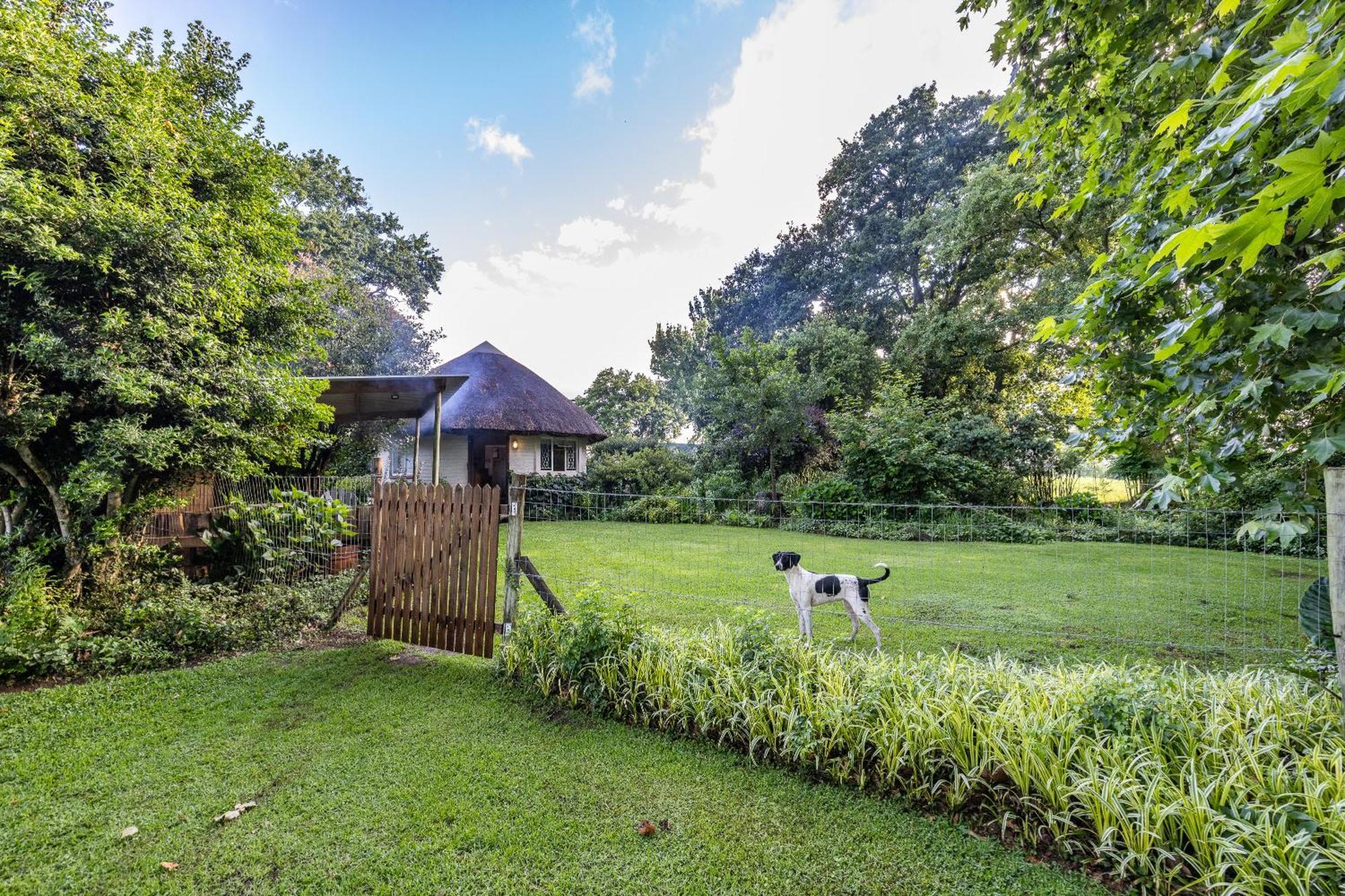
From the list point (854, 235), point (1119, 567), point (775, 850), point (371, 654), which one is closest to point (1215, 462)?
point (775, 850)

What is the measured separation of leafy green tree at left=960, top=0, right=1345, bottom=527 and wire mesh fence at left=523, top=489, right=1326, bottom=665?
708mm

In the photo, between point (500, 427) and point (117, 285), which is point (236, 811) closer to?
point (117, 285)

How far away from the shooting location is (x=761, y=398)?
1396 cm

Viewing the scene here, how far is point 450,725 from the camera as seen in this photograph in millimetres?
3020

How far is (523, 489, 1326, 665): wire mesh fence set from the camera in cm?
447

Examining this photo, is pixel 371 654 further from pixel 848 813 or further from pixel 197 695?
pixel 848 813

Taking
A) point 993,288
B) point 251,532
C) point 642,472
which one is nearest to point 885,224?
point 993,288

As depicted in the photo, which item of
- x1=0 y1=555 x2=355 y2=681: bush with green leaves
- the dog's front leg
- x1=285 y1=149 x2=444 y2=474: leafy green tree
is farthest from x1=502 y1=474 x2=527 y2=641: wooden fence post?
x1=285 y1=149 x2=444 y2=474: leafy green tree

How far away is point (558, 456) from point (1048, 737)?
15399 millimetres

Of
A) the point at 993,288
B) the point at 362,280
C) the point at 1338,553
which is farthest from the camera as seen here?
the point at 362,280

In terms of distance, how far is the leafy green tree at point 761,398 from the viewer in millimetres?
13930

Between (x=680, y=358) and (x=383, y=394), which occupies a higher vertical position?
(x=680, y=358)

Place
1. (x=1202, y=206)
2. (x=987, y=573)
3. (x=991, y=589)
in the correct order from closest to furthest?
(x=1202, y=206) < (x=991, y=589) < (x=987, y=573)

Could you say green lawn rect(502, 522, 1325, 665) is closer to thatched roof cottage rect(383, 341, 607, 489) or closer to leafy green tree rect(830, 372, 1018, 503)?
leafy green tree rect(830, 372, 1018, 503)
